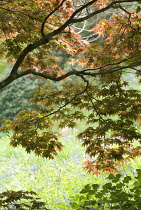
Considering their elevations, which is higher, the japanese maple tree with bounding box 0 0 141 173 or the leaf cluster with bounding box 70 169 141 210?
the japanese maple tree with bounding box 0 0 141 173

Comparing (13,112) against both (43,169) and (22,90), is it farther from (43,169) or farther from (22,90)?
Answer: (43,169)

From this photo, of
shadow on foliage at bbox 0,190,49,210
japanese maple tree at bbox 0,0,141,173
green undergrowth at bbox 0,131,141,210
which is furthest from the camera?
green undergrowth at bbox 0,131,141,210

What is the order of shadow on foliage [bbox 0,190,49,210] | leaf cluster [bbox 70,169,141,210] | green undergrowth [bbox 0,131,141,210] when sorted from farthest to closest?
1. green undergrowth [bbox 0,131,141,210]
2. shadow on foliage [bbox 0,190,49,210]
3. leaf cluster [bbox 70,169,141,210]

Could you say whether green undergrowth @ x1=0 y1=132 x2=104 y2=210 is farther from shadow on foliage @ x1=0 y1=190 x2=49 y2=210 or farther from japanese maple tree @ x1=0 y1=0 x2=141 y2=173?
shadow on foliage @ x1=0 y1=190 x2=49 y2=210

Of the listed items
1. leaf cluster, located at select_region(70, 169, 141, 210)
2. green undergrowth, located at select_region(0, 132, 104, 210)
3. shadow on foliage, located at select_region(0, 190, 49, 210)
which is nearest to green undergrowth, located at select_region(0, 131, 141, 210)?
green undergrowth, located at select_region(0, 132, 104, 210)

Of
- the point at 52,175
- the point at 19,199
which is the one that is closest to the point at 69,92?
the point at 19,199

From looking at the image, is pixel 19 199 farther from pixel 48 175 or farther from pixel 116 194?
pixel 48 175

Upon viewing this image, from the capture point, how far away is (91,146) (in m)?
2.96

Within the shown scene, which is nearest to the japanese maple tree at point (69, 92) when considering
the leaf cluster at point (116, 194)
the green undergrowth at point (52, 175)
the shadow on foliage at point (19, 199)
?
the shadow on foliage at point (19, 199)

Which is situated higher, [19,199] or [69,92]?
[69,92]

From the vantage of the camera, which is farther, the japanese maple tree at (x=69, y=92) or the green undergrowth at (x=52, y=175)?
the green undergrowth at (x=52, y=175)

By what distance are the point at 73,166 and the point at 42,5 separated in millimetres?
3474

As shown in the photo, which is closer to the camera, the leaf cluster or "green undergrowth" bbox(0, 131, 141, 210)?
the leaf cluster

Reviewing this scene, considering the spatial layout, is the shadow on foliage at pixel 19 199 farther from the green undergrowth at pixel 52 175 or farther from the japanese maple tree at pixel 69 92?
the green undergrowth at pixel 52 175
